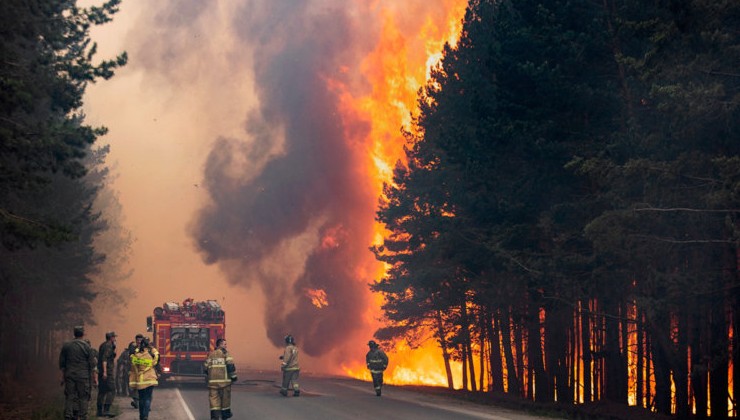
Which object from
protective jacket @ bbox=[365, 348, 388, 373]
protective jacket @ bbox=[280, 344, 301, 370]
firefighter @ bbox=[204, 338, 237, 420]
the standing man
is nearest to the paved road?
protective jacket @ bbox=[365, 348, 388, 373]

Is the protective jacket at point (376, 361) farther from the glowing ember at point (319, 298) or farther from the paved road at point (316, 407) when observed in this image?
the glowing ember at point (319, 298)

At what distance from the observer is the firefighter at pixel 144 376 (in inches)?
720

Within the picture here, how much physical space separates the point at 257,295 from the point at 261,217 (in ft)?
112

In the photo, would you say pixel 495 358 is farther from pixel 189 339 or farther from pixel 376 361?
pixel 189 339

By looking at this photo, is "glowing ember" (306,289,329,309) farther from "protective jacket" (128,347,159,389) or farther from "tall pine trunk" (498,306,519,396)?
"protective jacket" (128,347,159,389)

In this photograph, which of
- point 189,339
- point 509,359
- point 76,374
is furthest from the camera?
point 509,359

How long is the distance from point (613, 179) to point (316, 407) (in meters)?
9.24

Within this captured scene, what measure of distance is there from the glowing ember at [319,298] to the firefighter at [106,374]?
40327 millimetres

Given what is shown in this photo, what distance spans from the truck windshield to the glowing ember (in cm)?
2852

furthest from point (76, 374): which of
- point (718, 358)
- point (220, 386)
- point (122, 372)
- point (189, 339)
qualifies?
point (189, 339)

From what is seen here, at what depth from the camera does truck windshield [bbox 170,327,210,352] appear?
32.5 meters

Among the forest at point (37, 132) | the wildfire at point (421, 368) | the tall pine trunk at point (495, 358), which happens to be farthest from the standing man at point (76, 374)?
the wildfire at point (421, 368)

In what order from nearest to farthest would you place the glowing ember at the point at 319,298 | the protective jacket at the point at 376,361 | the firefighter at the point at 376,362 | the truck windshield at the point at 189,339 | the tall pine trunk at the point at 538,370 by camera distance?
the firefighter at the point at 376,362 < the protective jacket at the point at 376,361 < the tall pine trunk at the point at 538,370 < the truck windshield at the point at 189,339 < the glowing ember at the point at 319,298

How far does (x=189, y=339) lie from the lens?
32.8m
